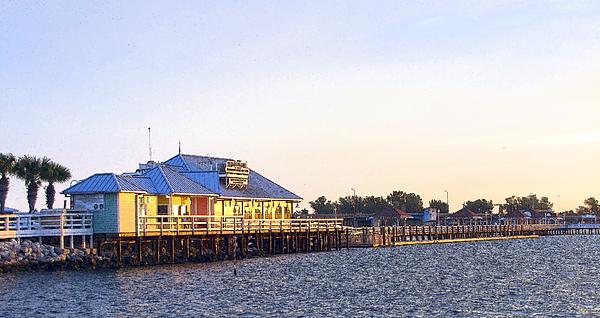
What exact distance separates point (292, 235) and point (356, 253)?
6.38m

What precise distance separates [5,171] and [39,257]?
14725 mm

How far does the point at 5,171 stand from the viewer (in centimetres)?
5753

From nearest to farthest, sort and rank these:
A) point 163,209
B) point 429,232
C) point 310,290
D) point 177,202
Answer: point 310,290 < point 163,209 < point 177,202 < point 429,232

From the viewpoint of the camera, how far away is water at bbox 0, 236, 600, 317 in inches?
1287

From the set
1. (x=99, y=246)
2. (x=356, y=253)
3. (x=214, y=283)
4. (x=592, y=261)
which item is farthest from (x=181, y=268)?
(x=592, y=261)

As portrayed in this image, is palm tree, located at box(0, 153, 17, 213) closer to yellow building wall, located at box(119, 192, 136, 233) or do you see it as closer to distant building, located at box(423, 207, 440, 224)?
yellow building wall, located at box(119, 192, 136, 233)

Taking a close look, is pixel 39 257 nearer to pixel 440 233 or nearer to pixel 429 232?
pixel 429 232

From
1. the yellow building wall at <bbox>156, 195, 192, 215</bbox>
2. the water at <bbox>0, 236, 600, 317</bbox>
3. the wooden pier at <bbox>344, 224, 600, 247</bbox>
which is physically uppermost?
the yellow building wall at <bbox>156, 195, 192, 215</bbox>

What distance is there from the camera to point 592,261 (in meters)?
61.5

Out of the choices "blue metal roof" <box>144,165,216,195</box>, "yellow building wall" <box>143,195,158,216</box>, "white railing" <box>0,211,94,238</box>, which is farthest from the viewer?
"blue metal roof" <box>144,165,216,195</box>

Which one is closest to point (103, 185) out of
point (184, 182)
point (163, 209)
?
point (163, 209)

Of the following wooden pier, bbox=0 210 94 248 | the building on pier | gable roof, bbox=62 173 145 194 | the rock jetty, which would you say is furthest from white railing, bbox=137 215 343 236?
the rock jetty

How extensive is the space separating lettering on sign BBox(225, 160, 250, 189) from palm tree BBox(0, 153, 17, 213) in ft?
49.6

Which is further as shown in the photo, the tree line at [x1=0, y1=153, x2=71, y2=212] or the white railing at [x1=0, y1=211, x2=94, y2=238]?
the tree line at [x1=0, y1=153, x2=71, y2=212]
